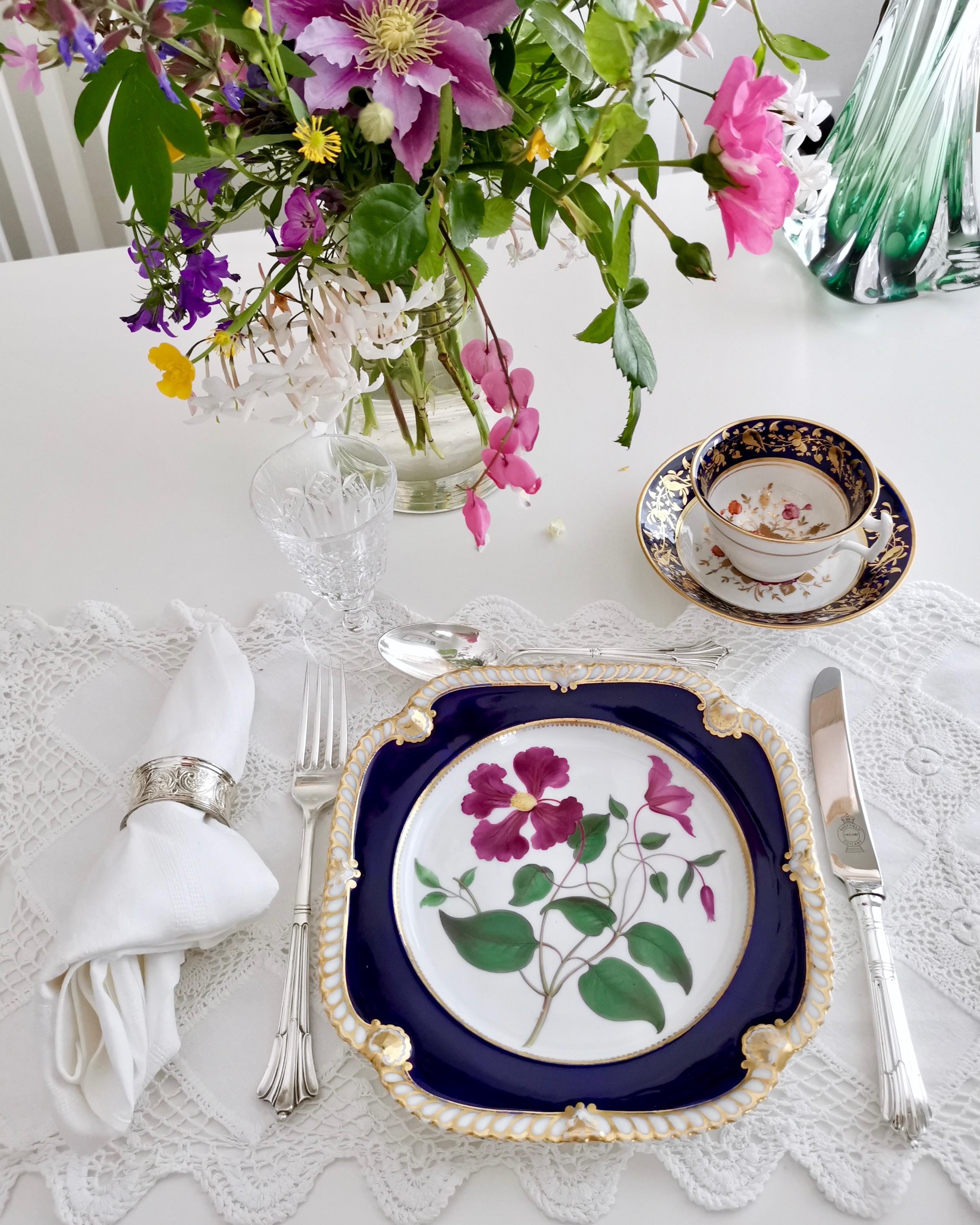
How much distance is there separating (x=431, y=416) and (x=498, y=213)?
0.23 metres

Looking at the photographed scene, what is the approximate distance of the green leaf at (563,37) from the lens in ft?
1.46

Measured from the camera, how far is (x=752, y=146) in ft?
1.45

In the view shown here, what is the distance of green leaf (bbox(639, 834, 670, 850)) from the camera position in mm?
576

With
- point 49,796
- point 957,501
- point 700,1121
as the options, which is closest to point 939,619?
point 957,501

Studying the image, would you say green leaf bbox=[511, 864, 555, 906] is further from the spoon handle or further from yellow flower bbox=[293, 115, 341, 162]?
yellow flower bbox=[293, 115, 341, 162]

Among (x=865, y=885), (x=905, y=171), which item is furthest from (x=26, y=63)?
(x=905, y=171)

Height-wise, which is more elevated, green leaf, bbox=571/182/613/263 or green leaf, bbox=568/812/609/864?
green leaf, bbox=571/182/613/263

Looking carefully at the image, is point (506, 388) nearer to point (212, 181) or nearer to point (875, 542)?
point (212, 181)

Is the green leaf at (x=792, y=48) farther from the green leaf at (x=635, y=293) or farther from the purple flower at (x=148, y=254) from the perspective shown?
the purple flower at (x=148, y=254)

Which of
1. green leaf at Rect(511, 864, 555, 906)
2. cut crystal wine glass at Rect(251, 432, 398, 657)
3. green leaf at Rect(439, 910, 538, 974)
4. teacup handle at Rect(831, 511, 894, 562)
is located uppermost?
cut crystal wine glass at Rect(251, 432, 398, 657)

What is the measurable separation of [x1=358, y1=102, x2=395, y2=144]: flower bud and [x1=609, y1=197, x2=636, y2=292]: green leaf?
124 mm

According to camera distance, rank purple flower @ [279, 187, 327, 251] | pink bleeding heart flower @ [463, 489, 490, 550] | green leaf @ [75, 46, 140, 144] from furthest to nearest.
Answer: pink bleeding heart flower @ [463, 489, 490, 550] → purple flower @ [279, 187, 327, 251] → green leaf @ [75, 46, 140, 144]

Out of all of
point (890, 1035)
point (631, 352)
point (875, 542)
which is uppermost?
point (631, 352)

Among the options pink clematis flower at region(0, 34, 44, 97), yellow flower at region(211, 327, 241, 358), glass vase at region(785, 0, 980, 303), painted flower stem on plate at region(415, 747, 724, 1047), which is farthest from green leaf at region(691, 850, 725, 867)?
glass vase at region(785, 0, 980, 303)
